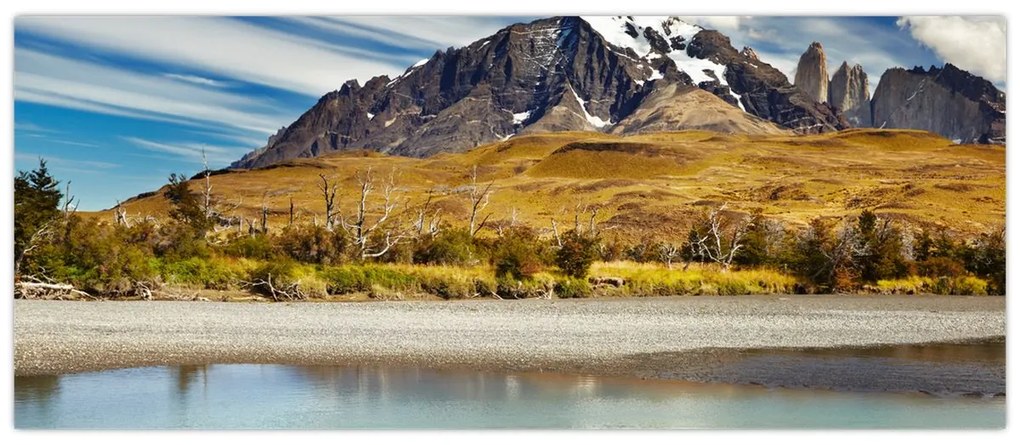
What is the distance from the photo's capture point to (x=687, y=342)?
57.8 ft

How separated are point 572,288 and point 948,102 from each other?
16201 mm

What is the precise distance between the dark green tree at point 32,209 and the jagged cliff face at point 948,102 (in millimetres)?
16712

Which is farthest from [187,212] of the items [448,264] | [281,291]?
[448,264]

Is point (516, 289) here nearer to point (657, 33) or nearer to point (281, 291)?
point (281, 291)

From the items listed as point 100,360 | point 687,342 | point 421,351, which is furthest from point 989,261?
point 100,360

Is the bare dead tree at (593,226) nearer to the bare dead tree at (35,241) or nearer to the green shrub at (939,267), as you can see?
the green shrub at (939,267)

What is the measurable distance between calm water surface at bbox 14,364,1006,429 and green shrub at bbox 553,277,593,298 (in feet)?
46.7

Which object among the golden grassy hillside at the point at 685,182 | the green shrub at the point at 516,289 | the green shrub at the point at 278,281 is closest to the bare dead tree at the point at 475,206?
the golden grassy hillside at the point at 685,182

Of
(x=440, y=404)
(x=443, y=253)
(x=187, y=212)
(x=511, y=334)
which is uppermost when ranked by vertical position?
(x=187, y=212)

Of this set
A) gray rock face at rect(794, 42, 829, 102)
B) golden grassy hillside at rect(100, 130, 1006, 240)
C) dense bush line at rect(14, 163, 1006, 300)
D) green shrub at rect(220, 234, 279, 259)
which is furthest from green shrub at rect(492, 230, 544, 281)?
golden grassy hillside at rect(100, 130, 1006, 240)

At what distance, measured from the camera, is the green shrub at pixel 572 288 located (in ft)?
92.9

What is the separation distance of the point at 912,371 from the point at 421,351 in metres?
7.67

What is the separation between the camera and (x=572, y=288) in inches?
1121
